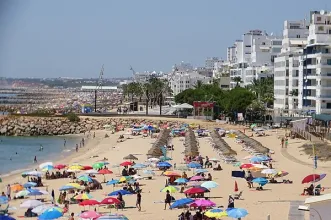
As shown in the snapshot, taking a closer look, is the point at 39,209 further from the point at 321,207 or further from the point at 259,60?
→ the point at 259,60

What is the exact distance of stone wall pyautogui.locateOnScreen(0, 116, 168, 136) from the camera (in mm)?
88688

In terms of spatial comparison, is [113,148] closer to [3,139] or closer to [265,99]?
[3,139]

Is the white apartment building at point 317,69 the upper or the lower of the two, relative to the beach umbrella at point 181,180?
upper

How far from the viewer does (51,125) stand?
9156 cm

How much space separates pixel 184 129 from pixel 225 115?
17745mm

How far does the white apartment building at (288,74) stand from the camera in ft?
262

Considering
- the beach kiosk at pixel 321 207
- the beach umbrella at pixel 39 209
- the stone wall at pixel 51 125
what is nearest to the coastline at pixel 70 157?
the stone wall at pixel 51 125

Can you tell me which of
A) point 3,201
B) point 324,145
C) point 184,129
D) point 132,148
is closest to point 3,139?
point 184,129

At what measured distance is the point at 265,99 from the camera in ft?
306

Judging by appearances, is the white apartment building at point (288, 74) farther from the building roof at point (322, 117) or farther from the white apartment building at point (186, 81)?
the white apartment building at point (186, 81)

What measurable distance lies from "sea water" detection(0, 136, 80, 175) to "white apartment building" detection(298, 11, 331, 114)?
91.1 feet

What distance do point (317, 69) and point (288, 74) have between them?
43.1 ft

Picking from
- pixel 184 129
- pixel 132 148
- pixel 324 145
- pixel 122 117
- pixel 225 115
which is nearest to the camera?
pixel 324 145

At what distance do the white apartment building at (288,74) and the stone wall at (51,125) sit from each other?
1650cm
